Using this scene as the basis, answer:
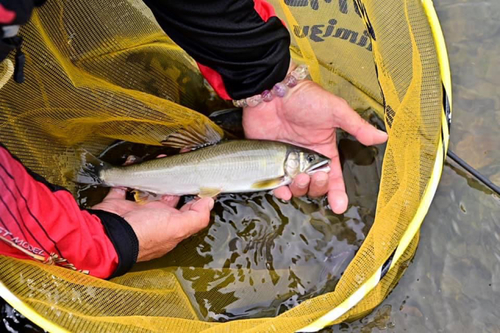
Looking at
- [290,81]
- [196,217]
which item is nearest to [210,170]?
[196,217]

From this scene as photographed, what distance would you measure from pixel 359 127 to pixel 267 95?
470 millimetres

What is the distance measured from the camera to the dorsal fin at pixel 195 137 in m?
2.64

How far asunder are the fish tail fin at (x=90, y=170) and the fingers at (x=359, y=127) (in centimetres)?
120

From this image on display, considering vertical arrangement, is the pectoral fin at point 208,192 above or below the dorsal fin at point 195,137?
below

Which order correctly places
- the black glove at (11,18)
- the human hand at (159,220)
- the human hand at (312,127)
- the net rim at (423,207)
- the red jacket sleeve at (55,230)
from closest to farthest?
the black glove at (11,18)
the red jacket sleeve at (55,230)
the net rim at (423,207)
the human hand at (159,220)
the human hand at (312,127)

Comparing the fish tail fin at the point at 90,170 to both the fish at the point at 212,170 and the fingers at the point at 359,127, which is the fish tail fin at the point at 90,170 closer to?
the fish at the point at 212,170

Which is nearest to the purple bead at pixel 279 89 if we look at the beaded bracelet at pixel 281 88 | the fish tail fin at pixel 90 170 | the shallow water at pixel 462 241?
the beaded bracelet at pixel 281 88

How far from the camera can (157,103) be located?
8.26 feet

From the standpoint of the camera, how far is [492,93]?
2838mm

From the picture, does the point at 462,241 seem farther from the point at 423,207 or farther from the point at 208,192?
the point at 208,192

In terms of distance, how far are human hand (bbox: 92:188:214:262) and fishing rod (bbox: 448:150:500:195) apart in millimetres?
1275

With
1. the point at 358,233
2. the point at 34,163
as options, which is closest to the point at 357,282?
the point at 358,233

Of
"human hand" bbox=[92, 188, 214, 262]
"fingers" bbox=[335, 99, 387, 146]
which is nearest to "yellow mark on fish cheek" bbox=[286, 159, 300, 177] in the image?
"fingers" bbox=[335, 99, 387, 146]

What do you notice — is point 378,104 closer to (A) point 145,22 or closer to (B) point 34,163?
(A) point 145,22
